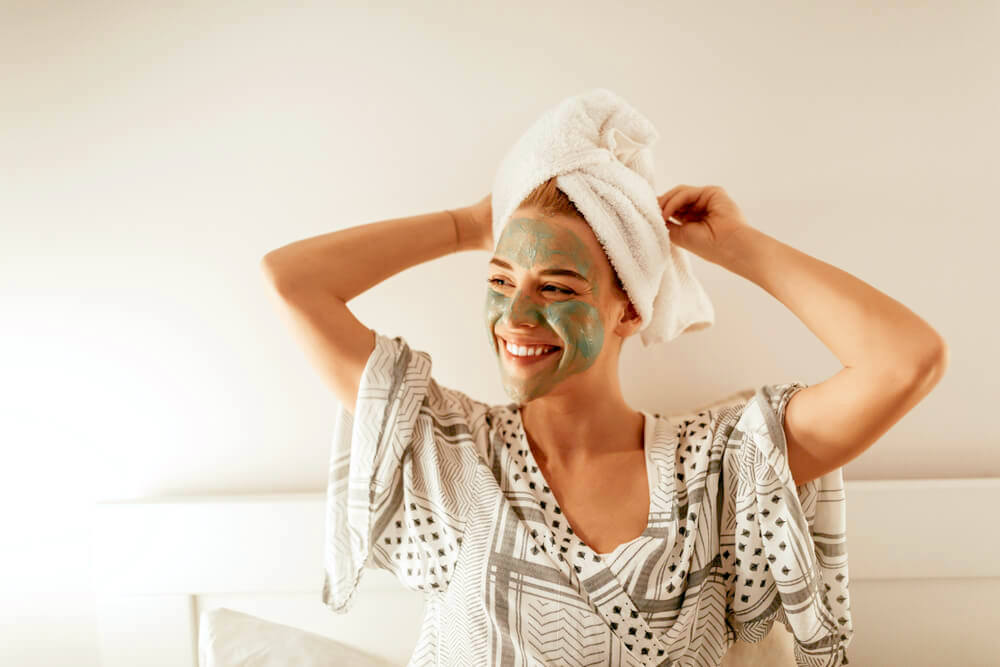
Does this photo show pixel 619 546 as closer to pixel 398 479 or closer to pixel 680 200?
pixel 398 479

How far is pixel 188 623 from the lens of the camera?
141 cm

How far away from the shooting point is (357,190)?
1.40 metres

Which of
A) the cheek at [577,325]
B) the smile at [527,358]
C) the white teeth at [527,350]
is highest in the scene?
the cheek at [577,325]

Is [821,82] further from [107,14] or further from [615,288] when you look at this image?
[107,14]

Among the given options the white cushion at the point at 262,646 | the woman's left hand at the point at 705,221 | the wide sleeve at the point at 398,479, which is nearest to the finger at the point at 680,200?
the woman's left hand at the point at 705,221

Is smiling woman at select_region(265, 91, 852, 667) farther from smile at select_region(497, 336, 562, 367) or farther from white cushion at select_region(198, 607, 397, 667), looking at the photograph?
white cushion at select_region(198, 607, 397, 667)

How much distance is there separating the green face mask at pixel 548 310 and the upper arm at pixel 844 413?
0.92 feet

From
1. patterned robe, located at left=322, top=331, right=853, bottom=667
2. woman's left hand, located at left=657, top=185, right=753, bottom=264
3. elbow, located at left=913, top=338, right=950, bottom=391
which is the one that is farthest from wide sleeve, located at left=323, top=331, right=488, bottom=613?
elbow, located at left=913, top=338, right=950, bottom=391

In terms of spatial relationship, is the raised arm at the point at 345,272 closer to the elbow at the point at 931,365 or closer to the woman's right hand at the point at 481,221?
the woman's right hand at the point at 481,221

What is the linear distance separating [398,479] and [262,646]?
1.35 ft

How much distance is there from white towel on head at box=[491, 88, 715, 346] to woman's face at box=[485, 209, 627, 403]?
36 mm

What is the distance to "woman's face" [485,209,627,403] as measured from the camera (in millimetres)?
1000

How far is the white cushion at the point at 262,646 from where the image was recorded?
1.23m

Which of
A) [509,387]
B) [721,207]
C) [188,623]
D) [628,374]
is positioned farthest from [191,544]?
[721,207]
